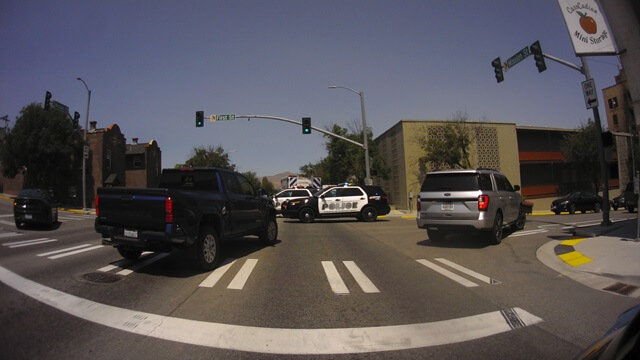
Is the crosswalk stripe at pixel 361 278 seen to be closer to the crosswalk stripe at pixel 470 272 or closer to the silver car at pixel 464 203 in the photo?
the crosswalk stripe at pixel 470 272

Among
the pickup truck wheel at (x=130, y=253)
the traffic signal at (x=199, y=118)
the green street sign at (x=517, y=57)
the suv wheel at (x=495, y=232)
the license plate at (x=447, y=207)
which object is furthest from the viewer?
the traffic signal at (x=199, y=118)

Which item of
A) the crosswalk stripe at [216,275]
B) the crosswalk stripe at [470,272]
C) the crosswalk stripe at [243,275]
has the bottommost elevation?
the crosswalk stripe at [470,272]

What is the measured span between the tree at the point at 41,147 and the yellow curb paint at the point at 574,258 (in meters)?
37.1

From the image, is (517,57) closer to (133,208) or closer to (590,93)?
(590,93)

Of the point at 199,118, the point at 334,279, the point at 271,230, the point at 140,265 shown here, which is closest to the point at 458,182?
the point at 334,279

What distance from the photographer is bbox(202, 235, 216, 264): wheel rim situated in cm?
716

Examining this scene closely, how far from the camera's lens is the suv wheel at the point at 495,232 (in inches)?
397

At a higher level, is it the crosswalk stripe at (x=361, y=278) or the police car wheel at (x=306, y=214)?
the police car wheel at (x=306, y=214)

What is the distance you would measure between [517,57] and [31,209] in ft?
72.6

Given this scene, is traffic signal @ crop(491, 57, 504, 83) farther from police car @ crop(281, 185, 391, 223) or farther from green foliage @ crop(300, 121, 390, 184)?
green foliage @ crop(300, 121, 390, 184)

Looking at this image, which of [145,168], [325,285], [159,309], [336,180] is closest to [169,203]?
[159,309]

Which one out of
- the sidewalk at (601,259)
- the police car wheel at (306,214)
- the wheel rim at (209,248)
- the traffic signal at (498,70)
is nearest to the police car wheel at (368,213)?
the police car wheel at (306,214)

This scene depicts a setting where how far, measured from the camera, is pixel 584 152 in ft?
125

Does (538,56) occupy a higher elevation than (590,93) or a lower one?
higher
